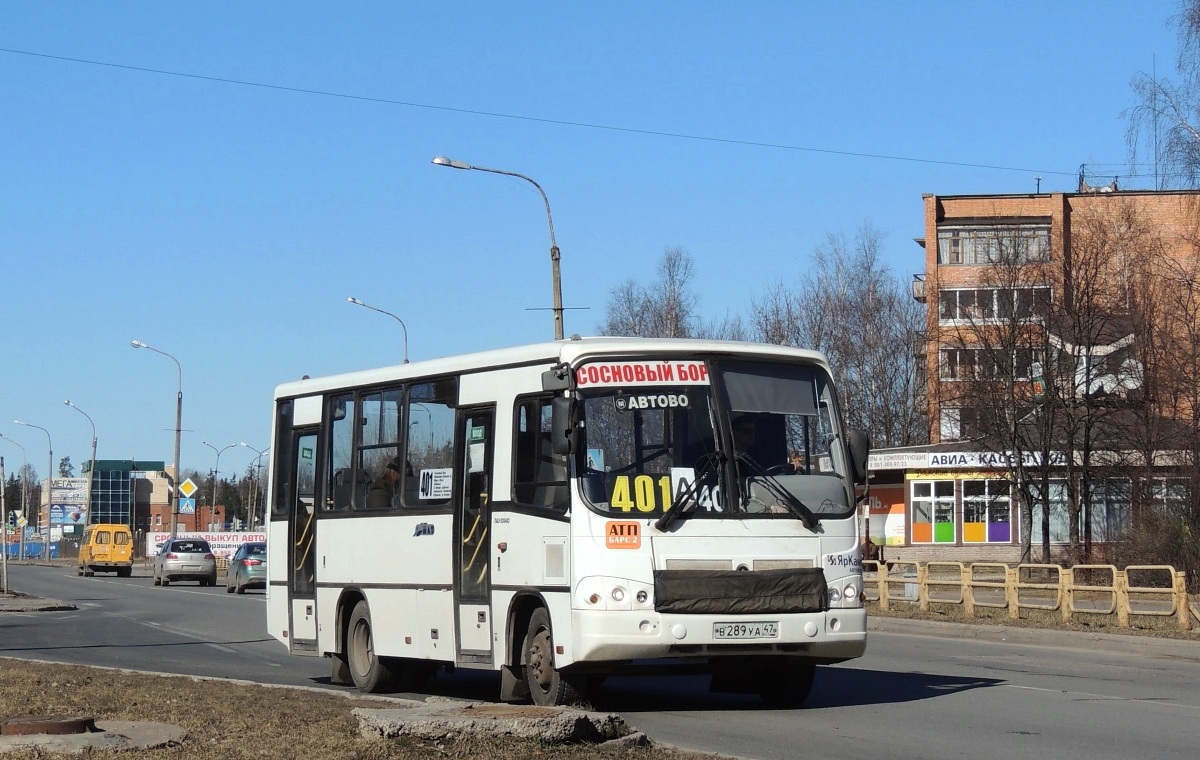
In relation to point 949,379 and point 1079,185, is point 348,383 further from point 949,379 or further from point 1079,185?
point 1079,185

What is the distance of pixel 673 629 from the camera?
38.9 feet

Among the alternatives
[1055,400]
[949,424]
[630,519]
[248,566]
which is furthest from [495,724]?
[949,424]

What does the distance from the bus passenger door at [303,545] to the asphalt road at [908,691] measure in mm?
585

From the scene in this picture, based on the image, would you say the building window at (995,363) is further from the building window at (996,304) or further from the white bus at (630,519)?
the white bus at (630,519)

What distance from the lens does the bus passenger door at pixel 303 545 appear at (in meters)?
16.1

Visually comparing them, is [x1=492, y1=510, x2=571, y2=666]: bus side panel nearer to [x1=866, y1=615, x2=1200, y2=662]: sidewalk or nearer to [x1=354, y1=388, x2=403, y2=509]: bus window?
[x1=354, y1=388, x2=403, y2=509]: bus window

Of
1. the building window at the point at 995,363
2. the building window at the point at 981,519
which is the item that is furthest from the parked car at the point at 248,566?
the building window at the point at 981,519

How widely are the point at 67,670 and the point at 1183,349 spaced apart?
3077 cm

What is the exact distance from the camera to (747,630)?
12.1 meters

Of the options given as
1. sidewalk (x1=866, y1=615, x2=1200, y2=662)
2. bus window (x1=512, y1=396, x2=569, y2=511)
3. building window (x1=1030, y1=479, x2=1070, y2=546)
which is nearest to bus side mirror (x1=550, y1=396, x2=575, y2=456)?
bus window (x1=512, y1=396, x2=569, y2=511)

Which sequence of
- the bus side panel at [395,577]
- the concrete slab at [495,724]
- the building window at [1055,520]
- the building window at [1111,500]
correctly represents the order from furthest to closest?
the building window at [1055,520]
the building window at [1111,500]
the bus side panel at [395,577]
the concrete slab at [495,724]

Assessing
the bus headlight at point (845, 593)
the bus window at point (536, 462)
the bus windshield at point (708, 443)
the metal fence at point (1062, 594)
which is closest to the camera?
the bus windshield at point (708, 443)

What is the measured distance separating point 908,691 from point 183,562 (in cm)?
3989

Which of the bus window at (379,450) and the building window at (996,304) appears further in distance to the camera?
the building window at (996,304)
